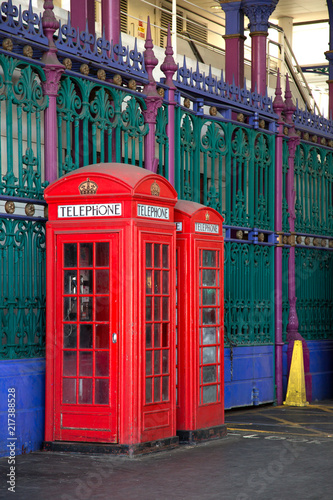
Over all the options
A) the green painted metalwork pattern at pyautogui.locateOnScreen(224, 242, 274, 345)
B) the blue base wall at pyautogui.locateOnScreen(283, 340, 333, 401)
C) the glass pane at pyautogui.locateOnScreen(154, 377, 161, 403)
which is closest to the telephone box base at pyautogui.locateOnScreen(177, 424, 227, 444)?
the glass pane at pyautogui.locateOnScreen(154, 377, 161, 403)

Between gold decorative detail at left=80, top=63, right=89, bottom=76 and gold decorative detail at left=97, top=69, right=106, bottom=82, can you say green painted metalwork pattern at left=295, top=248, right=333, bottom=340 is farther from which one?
gold decorative detail at left=80, top=63, right=89, bottom=76

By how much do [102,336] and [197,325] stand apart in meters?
1.36

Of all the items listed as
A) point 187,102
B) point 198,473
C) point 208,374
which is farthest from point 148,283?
point 187,102

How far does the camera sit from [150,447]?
838 centimetres

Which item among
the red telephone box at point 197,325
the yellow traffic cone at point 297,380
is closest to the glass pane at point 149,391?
the red telephone box at point 197,325

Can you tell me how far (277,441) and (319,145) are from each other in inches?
261

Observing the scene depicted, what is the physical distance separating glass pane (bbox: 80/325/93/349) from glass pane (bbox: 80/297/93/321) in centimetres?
8

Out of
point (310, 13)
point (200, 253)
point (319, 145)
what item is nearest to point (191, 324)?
point (200, 253)

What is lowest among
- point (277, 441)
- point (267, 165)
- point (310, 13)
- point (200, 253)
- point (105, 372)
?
point (277, 441)

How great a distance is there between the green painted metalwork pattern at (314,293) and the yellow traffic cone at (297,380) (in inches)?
46.1

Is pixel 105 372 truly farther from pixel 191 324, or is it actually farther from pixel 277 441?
pixel 277 441

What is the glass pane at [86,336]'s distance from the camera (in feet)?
27.2

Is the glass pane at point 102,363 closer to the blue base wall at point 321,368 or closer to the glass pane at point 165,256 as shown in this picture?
the glass pane at point 165,256

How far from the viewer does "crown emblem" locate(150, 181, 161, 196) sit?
8.52 m
